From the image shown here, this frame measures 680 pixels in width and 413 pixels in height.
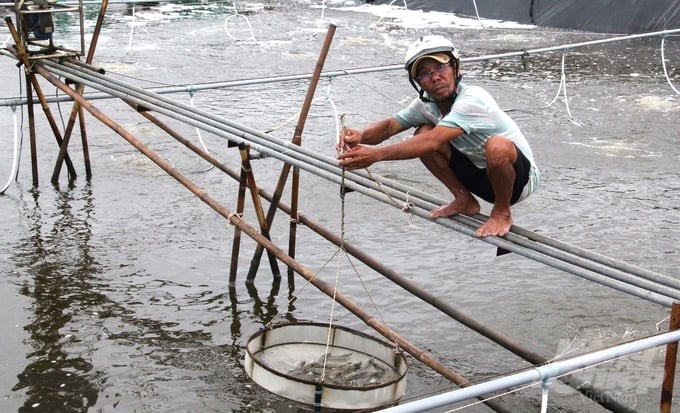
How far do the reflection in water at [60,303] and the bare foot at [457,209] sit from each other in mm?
2369

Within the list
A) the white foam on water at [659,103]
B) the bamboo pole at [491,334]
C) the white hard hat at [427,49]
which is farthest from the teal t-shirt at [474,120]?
the white foam on water at [659,103]

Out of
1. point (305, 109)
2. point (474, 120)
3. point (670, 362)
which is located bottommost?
point (670, 362)

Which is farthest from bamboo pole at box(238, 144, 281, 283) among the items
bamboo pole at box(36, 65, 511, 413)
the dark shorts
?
the dark shorts

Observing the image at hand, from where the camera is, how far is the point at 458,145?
507 centimetres

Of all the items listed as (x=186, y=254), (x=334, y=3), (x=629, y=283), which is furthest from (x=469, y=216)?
(x=334, y=3)

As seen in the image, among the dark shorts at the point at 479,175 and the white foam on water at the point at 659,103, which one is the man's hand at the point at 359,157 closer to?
the dark shorts at the point at 479,175

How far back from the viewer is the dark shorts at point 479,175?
503 cm

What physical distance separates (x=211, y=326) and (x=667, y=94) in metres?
10.3

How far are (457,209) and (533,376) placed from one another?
5.50 feet

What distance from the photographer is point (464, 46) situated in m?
18.7

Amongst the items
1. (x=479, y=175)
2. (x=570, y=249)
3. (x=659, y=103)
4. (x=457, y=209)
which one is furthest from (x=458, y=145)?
(x=659, y=103)

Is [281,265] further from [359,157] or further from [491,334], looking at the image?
[359,157]

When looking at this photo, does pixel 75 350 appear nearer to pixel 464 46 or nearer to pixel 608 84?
pixel 608 84

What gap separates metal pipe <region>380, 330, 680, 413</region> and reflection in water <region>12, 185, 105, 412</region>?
2.92 meters
